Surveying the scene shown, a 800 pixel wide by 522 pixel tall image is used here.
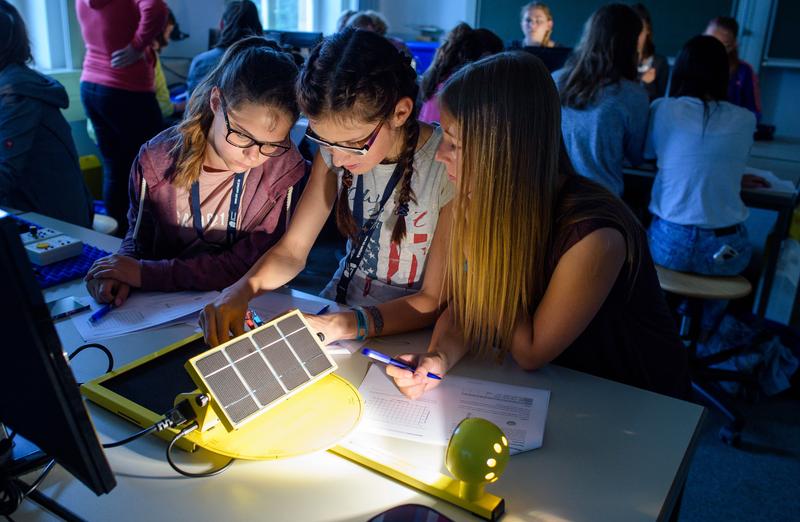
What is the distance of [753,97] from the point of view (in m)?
4.29

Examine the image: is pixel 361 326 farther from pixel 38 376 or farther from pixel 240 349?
pixel 38 376

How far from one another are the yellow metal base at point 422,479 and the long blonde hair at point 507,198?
0.37 meters

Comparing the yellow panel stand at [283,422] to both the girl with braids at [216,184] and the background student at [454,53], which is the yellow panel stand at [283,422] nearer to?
the girl with braids at [216,184]

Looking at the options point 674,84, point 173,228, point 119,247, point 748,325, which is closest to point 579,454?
point 173,228

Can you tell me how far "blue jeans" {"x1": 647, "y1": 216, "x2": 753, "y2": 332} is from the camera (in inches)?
A: 98.0

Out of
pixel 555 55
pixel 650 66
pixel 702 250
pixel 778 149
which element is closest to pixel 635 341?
pixel 702 250

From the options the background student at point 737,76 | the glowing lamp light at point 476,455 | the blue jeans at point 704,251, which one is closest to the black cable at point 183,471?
the glowing lamp light at point 476,455

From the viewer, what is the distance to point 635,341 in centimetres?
138

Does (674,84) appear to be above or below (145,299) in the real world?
above

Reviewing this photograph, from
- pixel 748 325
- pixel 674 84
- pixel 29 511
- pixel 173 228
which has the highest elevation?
pixel 674 84

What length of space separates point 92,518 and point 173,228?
A: 0.93 m

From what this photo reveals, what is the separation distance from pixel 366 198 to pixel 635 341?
0.65m

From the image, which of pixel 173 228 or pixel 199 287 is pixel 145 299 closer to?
pixel 199 287

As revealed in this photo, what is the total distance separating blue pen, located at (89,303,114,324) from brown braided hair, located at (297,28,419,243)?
1.94 feet
